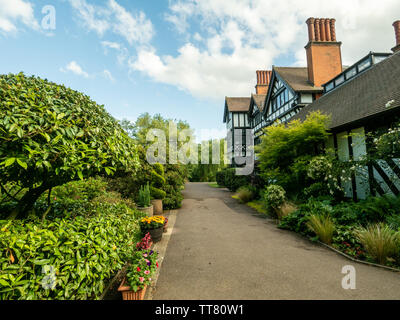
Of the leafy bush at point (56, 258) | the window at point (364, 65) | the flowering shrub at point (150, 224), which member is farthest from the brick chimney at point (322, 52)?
the leafy bush at point (56, 258)

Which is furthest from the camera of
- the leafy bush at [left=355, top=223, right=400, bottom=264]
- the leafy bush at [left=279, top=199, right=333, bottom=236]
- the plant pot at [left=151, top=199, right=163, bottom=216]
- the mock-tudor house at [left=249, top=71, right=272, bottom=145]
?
the mock-tudor house at [left=249, top=71, right=272, bottom=145]

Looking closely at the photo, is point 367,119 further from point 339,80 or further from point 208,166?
point 208,166

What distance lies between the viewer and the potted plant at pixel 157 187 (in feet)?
29.0

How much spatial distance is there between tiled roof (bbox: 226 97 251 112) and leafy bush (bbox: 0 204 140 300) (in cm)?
2506

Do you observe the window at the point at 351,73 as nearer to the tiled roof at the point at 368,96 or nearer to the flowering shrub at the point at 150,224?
the tiled roof at the point at 368,96

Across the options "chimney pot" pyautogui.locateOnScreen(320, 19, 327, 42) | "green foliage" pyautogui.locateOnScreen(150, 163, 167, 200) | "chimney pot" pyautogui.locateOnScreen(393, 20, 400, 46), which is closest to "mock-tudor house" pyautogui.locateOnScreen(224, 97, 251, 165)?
"chimney pot" pyautogui.locateOnScreen(320, 19, 327, 42)

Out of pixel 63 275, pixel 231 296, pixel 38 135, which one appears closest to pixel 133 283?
pixel 63 275

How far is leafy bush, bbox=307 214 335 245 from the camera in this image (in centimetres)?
482

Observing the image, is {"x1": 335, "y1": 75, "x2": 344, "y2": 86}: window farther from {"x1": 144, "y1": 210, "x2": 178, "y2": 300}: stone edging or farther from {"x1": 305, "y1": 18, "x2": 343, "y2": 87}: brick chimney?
{"x1": 144, "y1": 210, "x2": 178, "y2": 300}: stone edging

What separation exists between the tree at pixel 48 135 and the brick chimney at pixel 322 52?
56.9ft

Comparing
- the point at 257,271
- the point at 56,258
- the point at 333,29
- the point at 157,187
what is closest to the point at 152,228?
the point at 257,271

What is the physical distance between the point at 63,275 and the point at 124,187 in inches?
291

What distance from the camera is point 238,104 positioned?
26.9m

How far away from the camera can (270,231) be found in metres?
6.09
